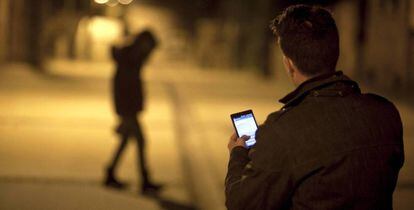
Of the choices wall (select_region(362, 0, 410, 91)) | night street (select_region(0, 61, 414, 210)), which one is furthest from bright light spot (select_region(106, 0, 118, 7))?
night street (select_region(0, 61, 414, 210))

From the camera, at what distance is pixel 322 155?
7.66 ft

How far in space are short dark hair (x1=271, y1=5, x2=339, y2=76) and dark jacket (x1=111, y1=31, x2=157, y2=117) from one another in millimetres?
4896

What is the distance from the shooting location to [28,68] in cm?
2358

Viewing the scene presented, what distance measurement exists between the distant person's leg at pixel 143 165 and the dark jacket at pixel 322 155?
478cm

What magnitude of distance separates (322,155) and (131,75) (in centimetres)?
512

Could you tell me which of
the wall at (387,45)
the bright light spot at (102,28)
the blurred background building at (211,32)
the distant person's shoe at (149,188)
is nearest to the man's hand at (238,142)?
the distant person's shoe at (149,188)

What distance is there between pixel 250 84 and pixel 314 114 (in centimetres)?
2071

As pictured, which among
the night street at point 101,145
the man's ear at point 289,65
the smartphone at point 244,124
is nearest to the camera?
the man's ear at point 289,65

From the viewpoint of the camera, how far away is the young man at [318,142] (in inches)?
91.8

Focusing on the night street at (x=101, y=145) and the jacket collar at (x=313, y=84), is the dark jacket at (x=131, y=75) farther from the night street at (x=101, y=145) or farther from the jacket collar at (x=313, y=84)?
the jacket collar at (x=313, y=84)

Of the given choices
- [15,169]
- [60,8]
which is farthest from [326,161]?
[60,8]

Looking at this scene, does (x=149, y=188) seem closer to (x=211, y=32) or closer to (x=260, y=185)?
(x=260, y=185)

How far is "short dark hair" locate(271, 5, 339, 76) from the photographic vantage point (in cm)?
241

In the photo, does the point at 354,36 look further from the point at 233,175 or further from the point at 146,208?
the point at 233,175
